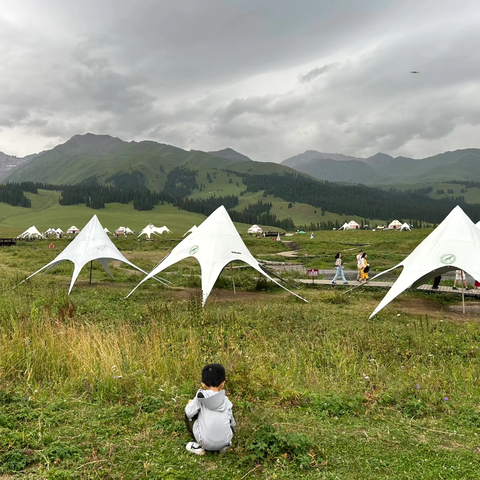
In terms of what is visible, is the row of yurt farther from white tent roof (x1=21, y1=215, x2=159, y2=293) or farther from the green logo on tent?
the green logo on tent

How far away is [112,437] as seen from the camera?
558 centimetres

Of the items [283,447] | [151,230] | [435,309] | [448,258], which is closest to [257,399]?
[283,447]

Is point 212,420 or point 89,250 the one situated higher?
point 89,250

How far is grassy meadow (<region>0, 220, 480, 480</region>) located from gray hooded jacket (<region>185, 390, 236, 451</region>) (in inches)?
7.7

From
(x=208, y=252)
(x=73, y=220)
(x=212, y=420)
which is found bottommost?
(x=212, y=420)

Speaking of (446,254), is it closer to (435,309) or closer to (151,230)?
(435,309)

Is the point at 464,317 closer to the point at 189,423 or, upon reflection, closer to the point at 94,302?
the point at 189,423

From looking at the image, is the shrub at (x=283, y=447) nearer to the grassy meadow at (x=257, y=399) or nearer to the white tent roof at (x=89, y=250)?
the grassy meadow at (x=257, y=399)

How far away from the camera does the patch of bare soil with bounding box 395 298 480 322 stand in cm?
1540

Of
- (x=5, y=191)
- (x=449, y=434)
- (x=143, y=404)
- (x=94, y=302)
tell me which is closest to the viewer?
(x=449, y=434)

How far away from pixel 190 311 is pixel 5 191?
213549mm

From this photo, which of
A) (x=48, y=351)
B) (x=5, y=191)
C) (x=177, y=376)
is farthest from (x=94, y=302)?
(x=5, y=191)

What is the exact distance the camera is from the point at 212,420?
532cm

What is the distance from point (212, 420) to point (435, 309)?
14395 millimetres
